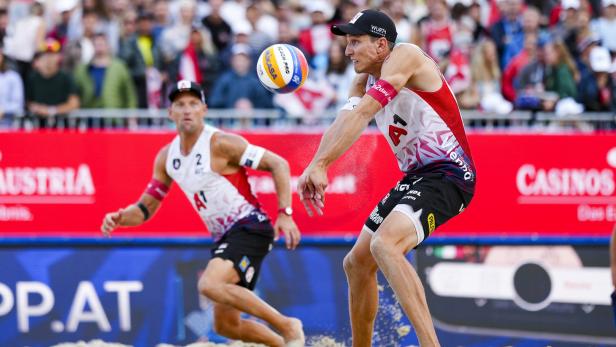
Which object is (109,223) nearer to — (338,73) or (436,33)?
(338,73)

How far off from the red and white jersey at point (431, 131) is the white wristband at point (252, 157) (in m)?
1.76

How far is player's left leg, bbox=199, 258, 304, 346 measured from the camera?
782cm

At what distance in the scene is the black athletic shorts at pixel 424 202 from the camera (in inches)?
247

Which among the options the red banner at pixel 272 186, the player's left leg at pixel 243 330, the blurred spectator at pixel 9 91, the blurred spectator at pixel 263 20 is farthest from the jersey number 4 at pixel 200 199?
the blurred spectator at pixel 263 20

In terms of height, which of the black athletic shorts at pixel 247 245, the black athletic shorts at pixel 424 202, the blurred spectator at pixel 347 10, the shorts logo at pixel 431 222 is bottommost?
the black athletic shorts at pixel 247 245

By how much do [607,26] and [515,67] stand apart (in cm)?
158

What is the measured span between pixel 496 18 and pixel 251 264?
7.14 m

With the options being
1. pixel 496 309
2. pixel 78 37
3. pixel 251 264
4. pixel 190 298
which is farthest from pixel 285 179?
pixel 78 37

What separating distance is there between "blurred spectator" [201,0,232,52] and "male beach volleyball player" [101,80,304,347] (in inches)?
195

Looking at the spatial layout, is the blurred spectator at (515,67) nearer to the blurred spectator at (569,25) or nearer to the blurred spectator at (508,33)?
the blurred spectator at (508,33)

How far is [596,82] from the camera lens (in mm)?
12438

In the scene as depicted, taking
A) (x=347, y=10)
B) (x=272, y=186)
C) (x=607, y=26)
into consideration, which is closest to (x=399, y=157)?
(x=272, y=186)

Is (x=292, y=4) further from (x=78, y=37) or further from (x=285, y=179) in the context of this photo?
(x=285, y=179)

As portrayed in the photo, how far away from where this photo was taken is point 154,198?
8.49m
